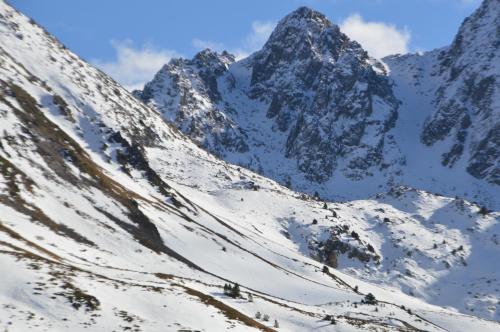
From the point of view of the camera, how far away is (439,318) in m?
70.1

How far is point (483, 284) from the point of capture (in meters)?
132

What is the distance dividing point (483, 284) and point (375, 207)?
174 ft

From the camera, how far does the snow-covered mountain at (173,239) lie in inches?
1373

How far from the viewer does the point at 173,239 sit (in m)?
83.9

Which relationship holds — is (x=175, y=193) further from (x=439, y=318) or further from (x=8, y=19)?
(x=8, y=19)

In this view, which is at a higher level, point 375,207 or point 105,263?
point 375,207

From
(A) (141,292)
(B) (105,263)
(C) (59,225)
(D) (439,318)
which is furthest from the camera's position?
(D) (439,318)

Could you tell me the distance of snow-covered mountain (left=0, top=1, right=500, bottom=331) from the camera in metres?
34.9

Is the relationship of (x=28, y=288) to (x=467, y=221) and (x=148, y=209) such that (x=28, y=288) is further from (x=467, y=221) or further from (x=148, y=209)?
(x=467, y=221)

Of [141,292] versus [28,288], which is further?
[141,292]

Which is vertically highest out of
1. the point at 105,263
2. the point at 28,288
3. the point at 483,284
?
the point at 483,284

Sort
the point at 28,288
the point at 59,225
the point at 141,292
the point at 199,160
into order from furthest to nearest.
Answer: the point at 199,160 < the point at 59,225 < the point at 141,292 < the point at 28,288

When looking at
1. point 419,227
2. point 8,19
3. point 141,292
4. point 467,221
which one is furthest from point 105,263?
point 8,19

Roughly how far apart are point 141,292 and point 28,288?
6984 mm
